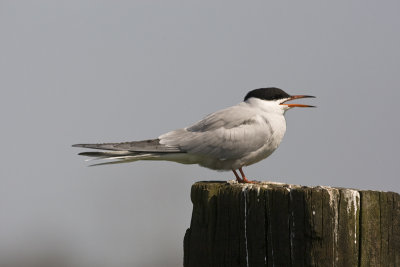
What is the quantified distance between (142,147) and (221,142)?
78 centimetres

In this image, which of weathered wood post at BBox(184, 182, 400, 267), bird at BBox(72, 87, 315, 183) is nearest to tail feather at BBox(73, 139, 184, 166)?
bird at BBox(72, 87, 315, 183)

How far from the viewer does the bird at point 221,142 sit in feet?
19.1

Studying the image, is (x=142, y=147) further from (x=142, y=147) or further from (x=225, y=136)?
(x=225, y=136)

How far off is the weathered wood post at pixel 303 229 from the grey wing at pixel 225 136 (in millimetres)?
2481

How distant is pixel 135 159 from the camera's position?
577 centimetres

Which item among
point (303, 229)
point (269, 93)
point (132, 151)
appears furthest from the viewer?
point (269, 93)

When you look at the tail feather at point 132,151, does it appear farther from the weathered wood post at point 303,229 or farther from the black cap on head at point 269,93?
the weathered wood post at point 303,229

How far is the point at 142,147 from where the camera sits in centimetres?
572

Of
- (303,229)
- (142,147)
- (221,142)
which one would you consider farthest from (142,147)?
(303,229)

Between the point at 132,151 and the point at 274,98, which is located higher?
the point at 274,98

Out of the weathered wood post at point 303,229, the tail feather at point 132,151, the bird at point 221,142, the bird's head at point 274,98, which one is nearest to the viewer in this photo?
the weathered wood post at point 303,229

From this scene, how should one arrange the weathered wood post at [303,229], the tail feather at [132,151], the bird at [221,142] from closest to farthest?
the weathered wood post at [303,229], the tail feather at [132,151], the bird at [221,142]

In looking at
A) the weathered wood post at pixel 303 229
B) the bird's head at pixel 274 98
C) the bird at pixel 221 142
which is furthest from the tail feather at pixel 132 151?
the weathered wood post at pixel 303 229

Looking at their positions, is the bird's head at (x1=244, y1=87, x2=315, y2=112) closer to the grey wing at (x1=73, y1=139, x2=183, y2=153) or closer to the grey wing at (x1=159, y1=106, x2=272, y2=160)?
the grey wing at (x1=159, y1=106, x2=272, y2=160)
